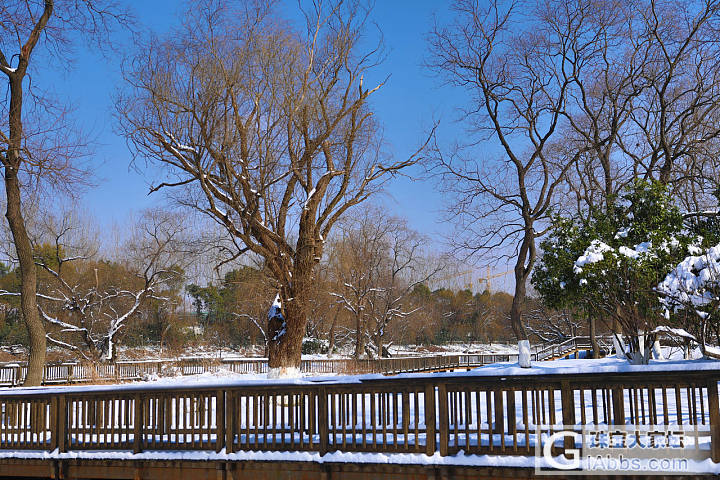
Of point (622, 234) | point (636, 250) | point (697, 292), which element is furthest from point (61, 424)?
point (622, 234)

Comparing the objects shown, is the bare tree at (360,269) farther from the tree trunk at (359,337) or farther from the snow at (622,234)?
the snow at (622,234)

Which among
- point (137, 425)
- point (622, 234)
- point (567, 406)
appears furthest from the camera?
point (622, 234)

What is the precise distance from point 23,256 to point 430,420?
11.4m

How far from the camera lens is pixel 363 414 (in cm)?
794

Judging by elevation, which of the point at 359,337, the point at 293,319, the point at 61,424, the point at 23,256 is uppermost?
the point at 23,256

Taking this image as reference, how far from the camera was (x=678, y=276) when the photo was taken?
39.3ft

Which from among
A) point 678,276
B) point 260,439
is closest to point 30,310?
point 260,439

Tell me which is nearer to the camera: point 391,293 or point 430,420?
point 430,420

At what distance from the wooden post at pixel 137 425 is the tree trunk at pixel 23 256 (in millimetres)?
6726

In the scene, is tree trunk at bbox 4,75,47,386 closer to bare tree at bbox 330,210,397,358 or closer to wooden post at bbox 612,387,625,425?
wooden post at bbox 612,387,625,425

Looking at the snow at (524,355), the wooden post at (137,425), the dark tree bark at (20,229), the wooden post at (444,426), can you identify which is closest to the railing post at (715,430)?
the wooden post at (444,426)

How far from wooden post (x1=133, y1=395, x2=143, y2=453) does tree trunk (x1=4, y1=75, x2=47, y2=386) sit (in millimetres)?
6726

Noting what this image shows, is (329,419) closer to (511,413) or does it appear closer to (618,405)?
(511,413)

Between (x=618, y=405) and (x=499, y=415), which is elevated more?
(x=618, y=405)
